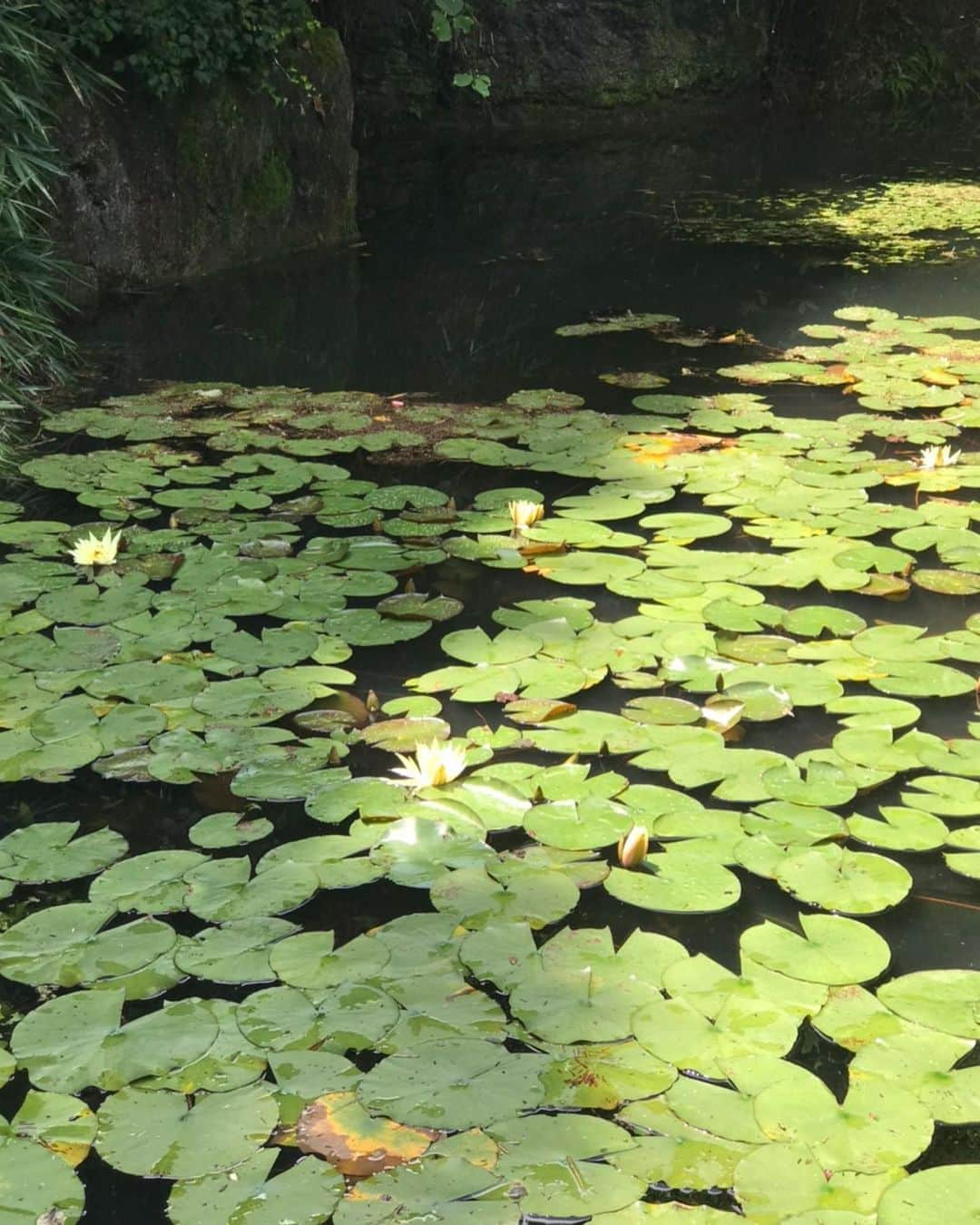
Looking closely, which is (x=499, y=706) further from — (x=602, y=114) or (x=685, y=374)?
(x=602, y=114)

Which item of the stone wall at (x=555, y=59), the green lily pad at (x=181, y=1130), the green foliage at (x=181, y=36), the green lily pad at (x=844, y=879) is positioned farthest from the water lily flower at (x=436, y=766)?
the stone wall at (x=555, y=59)

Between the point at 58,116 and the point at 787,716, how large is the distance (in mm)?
3506

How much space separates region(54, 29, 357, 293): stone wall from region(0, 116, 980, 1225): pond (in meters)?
1.18

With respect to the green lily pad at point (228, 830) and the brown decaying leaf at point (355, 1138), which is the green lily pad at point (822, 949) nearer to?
the brown decaying leaf at point (355, 1138)

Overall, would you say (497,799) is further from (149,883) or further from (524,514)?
(524,514)

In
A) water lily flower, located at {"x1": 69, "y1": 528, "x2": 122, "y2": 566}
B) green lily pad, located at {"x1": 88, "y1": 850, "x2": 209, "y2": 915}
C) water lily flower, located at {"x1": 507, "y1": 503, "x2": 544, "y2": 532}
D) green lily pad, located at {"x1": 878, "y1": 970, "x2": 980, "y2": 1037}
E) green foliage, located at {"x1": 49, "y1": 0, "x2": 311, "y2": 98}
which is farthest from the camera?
green foliage, located at {"x1": 49, "y1": 0, "x2": 311, "y2": 98}

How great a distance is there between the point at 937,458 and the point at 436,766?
1.66m

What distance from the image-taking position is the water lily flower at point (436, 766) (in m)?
1.72

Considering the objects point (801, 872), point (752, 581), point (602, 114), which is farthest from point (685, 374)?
point (602, 114)

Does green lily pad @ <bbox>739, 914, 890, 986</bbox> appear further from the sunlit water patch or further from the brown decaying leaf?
the brown decaying leaf

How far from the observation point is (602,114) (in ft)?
30.5

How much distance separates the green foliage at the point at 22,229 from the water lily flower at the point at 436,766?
2.06 metres

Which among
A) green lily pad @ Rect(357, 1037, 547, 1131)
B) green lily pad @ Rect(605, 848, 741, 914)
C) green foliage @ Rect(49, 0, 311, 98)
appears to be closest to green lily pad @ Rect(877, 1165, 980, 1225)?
green lily pad @ Rect(357, 1037, 547, 1131)

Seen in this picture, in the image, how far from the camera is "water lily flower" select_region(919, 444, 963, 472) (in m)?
2.90
